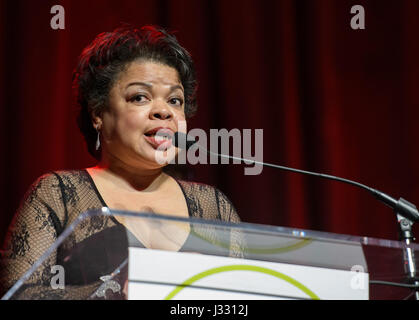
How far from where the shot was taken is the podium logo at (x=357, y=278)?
1.04 metres

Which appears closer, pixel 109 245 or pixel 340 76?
pixel 109 245

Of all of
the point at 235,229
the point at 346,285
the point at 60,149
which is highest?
the point at 60,149

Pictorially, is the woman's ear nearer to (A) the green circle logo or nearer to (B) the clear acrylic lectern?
(B) the clear acrylic lectern

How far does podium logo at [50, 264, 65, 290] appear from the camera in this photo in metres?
0.96

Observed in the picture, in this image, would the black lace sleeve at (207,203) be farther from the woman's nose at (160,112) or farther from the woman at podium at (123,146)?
the woman's nose at (160,112)

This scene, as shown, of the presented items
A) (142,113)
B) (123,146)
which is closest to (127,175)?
(123,146)

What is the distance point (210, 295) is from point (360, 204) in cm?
167

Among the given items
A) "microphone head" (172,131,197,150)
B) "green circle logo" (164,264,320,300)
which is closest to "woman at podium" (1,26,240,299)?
"microphone head" (172,131,197,150)

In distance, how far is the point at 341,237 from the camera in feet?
3.36

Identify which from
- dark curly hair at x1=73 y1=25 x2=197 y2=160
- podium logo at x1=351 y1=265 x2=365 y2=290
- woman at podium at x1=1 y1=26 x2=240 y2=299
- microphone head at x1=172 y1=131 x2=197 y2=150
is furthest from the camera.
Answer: dark curly hair at x1=73 y1=25 x2=197 y2=160

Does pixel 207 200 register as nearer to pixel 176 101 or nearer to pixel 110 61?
pixel 176 101
